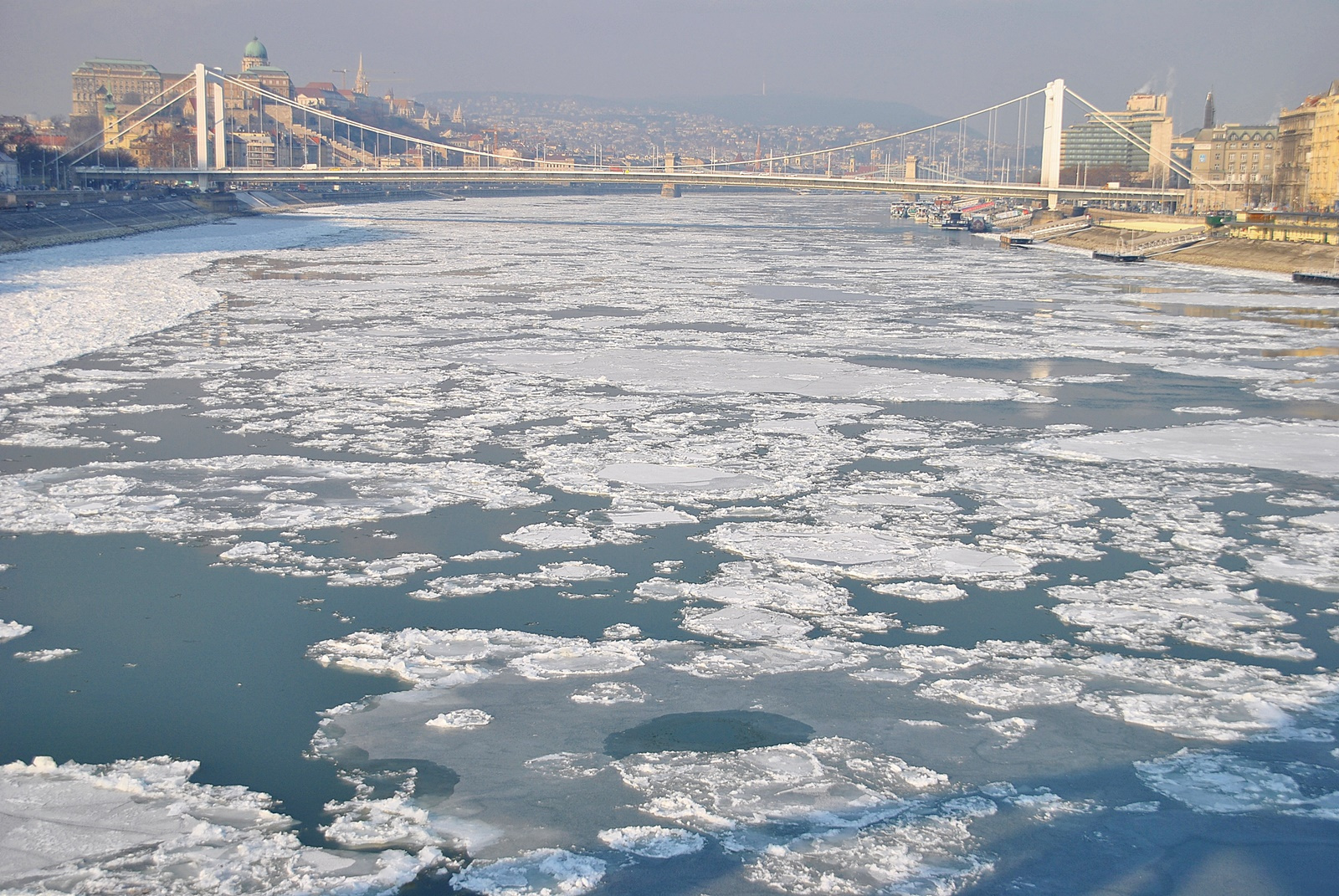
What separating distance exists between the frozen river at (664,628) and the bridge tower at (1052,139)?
44.2 m

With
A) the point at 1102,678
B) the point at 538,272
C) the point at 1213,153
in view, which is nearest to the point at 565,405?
the point at 1102,678

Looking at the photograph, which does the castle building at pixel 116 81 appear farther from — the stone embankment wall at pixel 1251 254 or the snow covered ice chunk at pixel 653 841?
the snow covered ice chunk at pixel 653 841

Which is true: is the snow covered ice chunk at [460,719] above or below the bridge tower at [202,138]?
below

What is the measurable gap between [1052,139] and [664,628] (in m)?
56.0

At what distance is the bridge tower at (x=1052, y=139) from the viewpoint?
175 feet

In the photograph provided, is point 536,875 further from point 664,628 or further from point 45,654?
point 45,654

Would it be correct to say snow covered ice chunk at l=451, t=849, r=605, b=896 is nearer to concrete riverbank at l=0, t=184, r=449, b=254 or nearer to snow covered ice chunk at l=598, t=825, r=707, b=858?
snow covered ice chunk at l=598, t=825, r=707, b=858

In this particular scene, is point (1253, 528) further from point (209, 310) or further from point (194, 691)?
point (209, 310)

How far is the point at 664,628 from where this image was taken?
5.09 m

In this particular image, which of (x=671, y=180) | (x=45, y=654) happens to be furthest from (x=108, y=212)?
(x=45, y=654)

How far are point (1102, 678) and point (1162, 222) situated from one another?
135 feet

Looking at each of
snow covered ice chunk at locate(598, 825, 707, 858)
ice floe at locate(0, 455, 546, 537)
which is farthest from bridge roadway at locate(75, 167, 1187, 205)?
snow covered ice chunk at locate(598, 825, 707, 858)

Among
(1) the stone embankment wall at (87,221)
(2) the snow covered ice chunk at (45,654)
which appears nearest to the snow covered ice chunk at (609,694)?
(2) the snow covered ice chunk at (45,654)

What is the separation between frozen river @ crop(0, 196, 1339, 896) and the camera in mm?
3457
